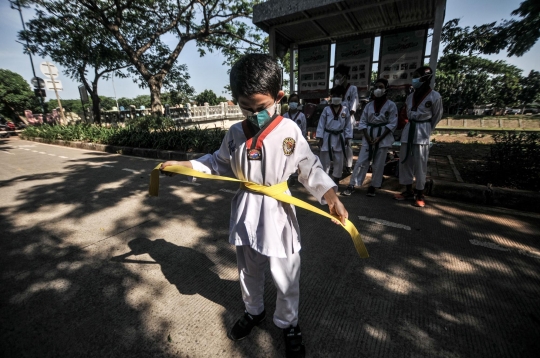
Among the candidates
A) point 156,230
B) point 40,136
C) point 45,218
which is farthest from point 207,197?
point 40,136

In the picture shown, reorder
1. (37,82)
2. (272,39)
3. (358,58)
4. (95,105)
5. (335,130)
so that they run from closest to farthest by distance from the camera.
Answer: (335,130), (272,39), (358,58), (37,82), (95,105)

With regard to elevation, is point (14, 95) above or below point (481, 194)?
above

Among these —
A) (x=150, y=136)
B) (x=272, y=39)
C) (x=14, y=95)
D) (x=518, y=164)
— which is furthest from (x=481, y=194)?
(x=14, y=95)

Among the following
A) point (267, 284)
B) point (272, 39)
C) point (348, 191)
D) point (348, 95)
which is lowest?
point (267, 284)

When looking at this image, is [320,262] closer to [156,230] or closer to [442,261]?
[442,261]

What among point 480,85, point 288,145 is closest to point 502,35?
point 288,145

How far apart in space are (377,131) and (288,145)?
3.19m

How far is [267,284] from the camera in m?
2.16

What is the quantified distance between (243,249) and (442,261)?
2.09m

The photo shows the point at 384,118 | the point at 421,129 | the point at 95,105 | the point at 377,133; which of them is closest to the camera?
the point at 421,129

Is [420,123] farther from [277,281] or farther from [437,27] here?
[277,281]

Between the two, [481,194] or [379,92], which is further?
[379,92]

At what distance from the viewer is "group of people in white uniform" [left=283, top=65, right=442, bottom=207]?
11.8 ft

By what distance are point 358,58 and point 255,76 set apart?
6343 millimetres
